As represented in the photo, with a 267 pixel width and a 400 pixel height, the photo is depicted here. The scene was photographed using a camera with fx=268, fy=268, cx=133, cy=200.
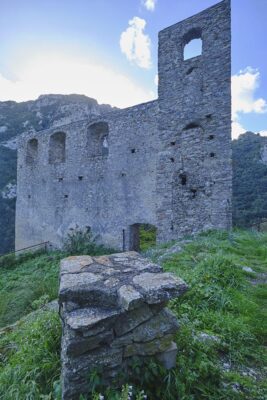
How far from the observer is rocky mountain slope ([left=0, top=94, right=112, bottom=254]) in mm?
24483

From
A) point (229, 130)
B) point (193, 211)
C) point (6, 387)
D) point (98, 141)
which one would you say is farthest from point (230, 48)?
point (6, 387)

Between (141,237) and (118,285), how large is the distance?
1180 centimetres

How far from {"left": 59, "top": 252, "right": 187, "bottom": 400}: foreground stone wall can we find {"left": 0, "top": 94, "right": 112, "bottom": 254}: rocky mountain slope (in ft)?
75.8

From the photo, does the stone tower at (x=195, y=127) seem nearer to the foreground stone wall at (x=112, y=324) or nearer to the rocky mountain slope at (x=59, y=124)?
the foreground stone wall at (x=112, y=324)

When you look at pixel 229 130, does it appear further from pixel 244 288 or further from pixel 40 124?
pixel 40 124

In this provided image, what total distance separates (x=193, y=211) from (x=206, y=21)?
594cm

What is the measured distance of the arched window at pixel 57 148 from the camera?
527 inches

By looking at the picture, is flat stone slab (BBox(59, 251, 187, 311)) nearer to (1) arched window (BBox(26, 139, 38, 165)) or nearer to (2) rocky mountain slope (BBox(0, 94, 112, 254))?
(1) arched window (BBox(26, 139, 38, 165))

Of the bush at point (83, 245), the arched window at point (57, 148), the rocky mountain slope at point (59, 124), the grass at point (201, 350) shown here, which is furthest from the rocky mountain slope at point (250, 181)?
the grass at point (201, 350)

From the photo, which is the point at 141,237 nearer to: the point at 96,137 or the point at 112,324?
the point at 96,137

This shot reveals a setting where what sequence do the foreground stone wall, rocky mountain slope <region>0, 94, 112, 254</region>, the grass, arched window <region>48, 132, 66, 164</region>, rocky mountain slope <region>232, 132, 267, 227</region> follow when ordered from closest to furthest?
the foreground stone wall
the grass
arched window <region>48, 132, 66, 164</region>
rocky mountain slope <region>232, 132, 267, 227</region>
rocky mountain slope <region>0, 94, 112, 254</region>

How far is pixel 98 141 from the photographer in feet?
40.0

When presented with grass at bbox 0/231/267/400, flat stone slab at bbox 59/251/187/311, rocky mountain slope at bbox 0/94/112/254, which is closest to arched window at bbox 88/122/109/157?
grass at bbox 0/231/267/400

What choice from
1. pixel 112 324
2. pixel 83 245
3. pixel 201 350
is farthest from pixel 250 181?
pixel 112 324
